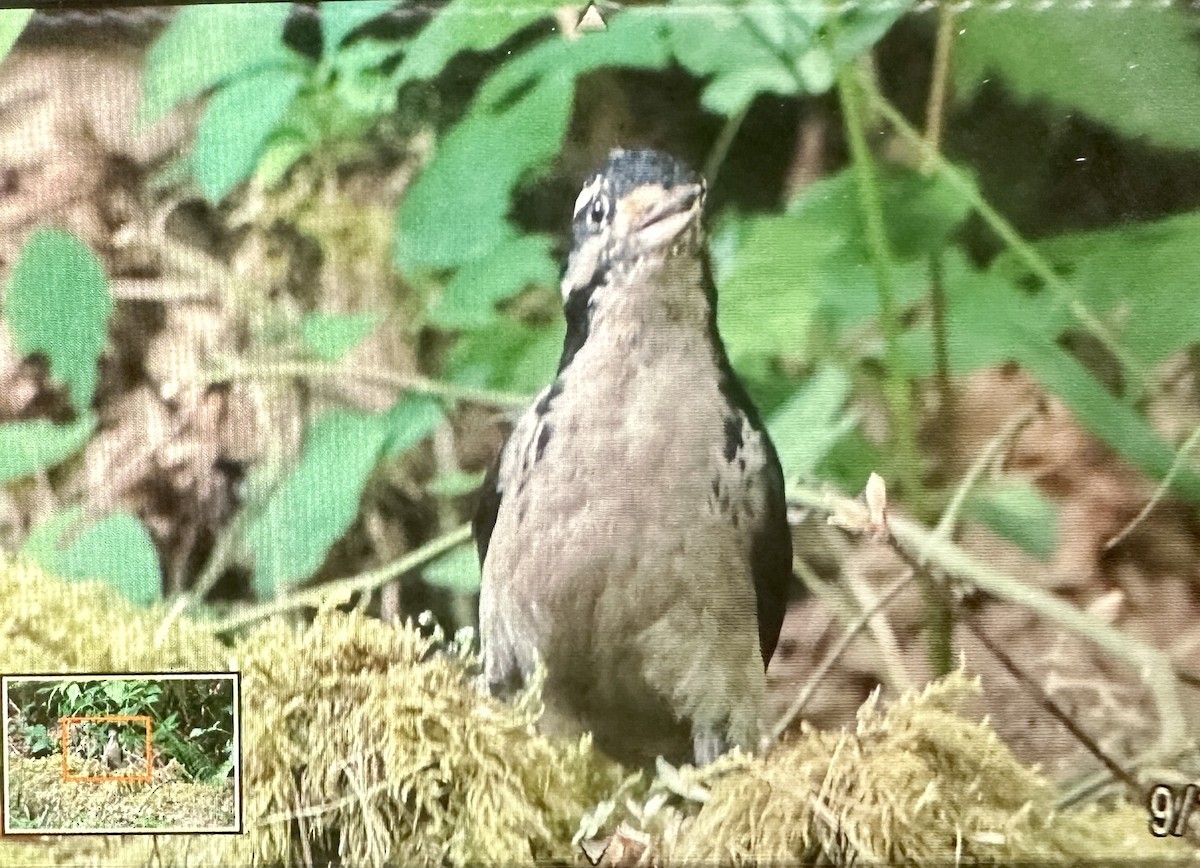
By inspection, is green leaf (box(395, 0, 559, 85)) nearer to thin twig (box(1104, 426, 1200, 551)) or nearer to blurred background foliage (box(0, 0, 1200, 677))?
blurred background foliage (box(0, 0, 1200, 677))

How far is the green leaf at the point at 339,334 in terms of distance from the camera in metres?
0.91

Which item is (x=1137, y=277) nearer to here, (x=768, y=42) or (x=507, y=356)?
(x=768, y=42)

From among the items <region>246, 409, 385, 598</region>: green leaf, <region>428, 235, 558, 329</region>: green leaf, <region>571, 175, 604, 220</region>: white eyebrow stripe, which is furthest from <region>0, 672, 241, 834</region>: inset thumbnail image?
<region>571, 175, 604, 220</region>: white eyebrow stripe

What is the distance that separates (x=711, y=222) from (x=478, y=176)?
7.7 inches

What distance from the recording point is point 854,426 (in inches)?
35.3

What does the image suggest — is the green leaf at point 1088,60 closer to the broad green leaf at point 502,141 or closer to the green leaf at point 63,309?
the broad green leaf at point 502,141

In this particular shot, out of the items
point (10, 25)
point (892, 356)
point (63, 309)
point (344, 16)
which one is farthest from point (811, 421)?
point (10, 25)

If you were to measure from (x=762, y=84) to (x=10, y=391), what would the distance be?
68 cm

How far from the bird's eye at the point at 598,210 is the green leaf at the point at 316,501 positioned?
0.80 feet

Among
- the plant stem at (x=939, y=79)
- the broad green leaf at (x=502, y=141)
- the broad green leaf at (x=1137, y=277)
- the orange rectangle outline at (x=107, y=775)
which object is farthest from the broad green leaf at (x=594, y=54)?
the orange rectangle outline at (x=107, y=775)

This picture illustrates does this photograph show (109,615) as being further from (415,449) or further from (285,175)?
(285,175)

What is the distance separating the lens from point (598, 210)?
2.90ft

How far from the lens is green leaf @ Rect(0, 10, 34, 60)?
0.91 metres

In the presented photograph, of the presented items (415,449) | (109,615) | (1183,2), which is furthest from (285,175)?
(1183,2)
